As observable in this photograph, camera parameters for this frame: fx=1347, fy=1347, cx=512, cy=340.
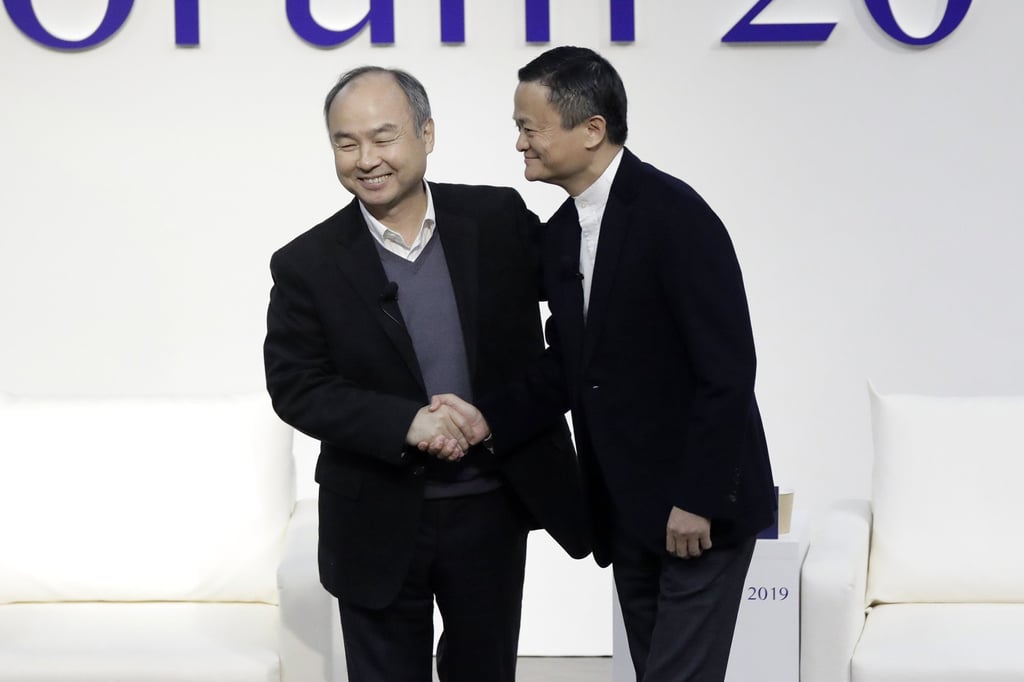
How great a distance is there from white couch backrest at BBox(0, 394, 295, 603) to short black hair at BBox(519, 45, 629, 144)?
5.51ft

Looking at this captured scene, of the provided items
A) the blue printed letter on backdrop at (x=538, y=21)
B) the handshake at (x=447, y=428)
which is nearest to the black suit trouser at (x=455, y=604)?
the handshake at (x=447, y=428)

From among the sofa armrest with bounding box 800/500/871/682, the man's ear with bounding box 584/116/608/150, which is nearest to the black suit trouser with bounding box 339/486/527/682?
the man's ear with bounding box 584/116/608/150

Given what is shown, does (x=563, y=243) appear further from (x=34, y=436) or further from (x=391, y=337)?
(x=34, y=436)

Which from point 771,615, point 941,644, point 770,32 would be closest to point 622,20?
point 770,32

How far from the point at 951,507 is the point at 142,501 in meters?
2.16

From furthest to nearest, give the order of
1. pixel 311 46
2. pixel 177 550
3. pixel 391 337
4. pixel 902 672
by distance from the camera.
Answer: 1. pixel 311 46
2. pixel 177 550
3. pixel 902 672
4. pixel 391 337

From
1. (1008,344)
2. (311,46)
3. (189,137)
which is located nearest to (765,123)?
(1008,344)

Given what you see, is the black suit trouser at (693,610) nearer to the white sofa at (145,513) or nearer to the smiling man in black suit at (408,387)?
the smiling man in black suit at (408,387)

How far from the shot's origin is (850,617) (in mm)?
3195

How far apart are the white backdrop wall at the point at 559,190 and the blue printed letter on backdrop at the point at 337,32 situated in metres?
0.04

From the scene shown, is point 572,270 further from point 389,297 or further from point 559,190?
point 559,190

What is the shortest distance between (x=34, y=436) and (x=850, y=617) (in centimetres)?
219

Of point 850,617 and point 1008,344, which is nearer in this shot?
point 850,617

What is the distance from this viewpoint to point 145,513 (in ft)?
11.9
